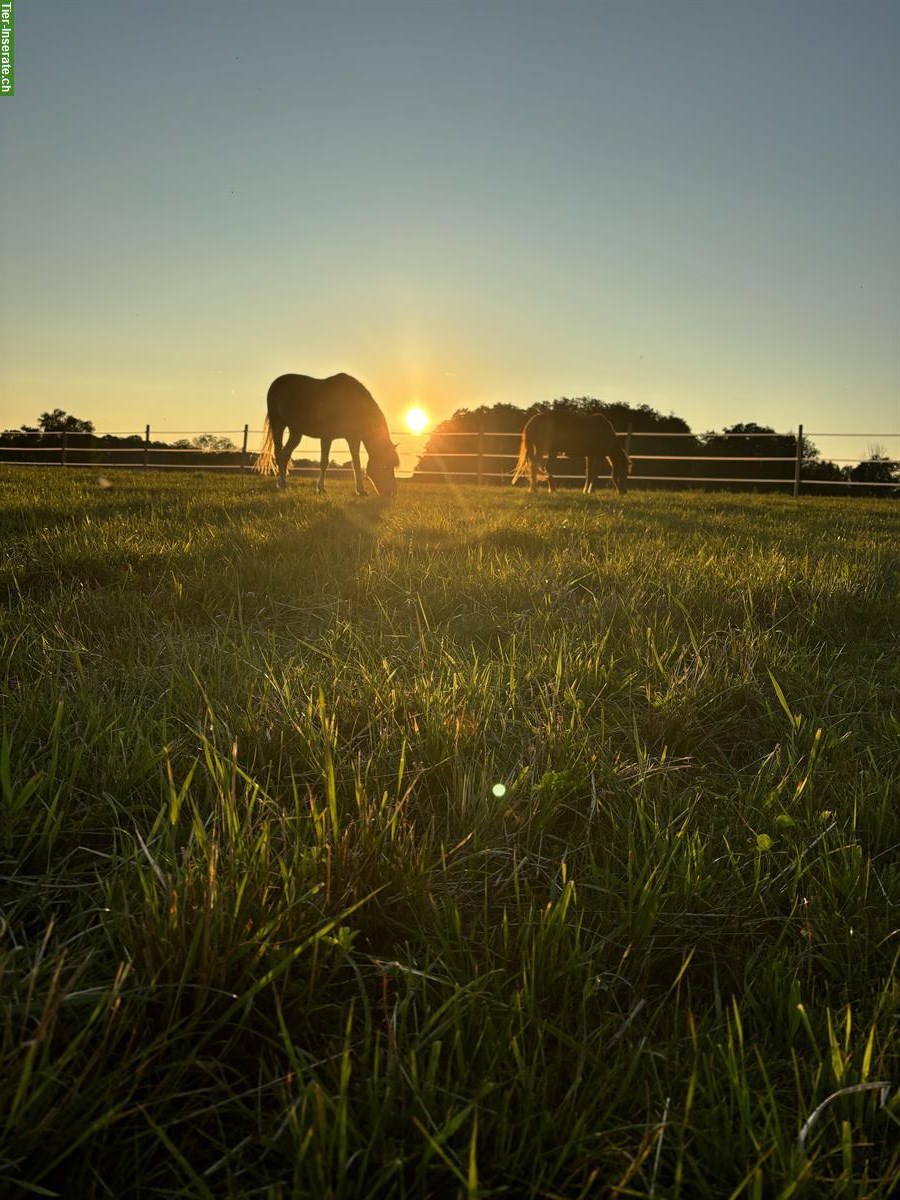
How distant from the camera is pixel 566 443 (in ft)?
50.7

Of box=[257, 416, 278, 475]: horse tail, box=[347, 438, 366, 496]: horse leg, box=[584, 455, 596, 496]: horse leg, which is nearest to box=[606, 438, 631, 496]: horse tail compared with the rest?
box=[584, 455, 596, 496]: horse leg

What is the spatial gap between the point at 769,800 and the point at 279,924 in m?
0.95

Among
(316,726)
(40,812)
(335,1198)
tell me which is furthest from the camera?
(316,726)

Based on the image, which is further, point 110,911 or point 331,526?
point 331,526

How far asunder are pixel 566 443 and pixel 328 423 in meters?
5.86

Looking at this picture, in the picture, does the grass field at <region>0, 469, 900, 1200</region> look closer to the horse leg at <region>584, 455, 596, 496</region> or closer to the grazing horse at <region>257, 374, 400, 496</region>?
the grazing horse at <region>257, 374, 400, 496</region>

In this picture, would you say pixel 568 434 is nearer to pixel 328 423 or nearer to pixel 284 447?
pixel 328 423

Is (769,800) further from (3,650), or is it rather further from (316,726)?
(3,650)

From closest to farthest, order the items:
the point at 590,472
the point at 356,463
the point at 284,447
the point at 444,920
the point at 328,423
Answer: the point at 444,920 < the point at 356,463 < the point at 328,423 < the point at 284,447 < the point at 590,472

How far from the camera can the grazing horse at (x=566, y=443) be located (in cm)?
1533

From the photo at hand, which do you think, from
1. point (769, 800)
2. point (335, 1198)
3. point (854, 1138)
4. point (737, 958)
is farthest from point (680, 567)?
point (335, 1198)

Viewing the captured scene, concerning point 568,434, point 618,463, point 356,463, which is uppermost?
point 568,434

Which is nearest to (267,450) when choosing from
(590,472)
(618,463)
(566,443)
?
(566,443)

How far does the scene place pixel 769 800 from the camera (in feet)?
4.68
